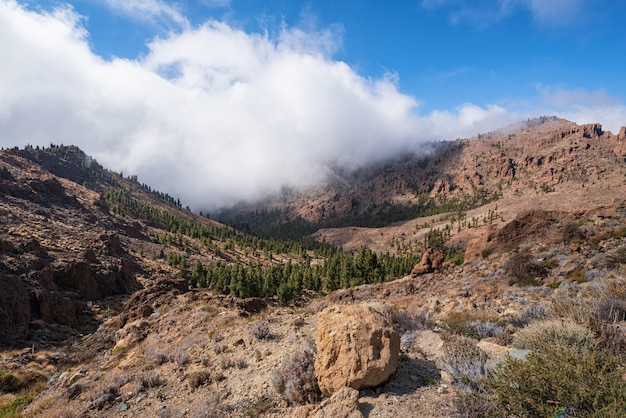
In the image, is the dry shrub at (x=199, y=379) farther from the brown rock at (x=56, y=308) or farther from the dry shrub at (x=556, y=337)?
the brown rock at (x=56, y=308)

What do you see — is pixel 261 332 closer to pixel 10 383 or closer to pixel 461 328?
pixel 461 328

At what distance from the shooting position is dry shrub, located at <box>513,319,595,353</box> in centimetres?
746

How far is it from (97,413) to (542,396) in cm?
1226

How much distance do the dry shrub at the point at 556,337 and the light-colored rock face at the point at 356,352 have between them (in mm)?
3497

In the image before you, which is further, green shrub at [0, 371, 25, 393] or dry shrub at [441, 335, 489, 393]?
green shrub at [0, 371, 25, 393]

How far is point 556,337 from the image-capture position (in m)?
7.78

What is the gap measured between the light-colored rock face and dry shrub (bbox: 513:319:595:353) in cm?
350

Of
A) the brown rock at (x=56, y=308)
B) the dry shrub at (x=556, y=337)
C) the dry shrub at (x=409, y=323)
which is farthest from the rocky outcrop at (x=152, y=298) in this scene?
the dry shrub at (x=556, y=337)

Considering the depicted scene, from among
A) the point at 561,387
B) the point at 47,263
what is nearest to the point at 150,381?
the point at 561,387

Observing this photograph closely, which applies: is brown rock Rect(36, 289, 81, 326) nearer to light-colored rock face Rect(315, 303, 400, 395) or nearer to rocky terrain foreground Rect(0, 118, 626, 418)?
rocky terrain foreground Rect(0, 118, 626, 418)

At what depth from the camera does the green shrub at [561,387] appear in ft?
16.3

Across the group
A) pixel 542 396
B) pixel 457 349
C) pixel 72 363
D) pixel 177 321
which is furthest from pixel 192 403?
pixel 72 363

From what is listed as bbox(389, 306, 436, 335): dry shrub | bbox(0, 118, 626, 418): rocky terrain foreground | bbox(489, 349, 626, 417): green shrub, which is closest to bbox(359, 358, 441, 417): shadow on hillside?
bbox(0, 118, 626, 418): rocky terrain foreground

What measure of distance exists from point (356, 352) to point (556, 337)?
17.0ft
